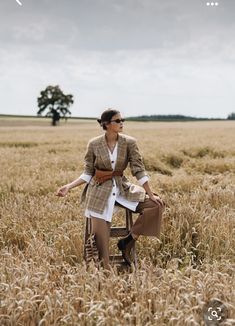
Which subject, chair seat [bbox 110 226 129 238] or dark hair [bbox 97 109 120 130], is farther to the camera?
chair seat [bbox 110 226 129 238]

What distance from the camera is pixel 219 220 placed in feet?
18.6

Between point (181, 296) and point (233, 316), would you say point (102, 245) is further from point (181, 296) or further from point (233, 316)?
point (233, 316)

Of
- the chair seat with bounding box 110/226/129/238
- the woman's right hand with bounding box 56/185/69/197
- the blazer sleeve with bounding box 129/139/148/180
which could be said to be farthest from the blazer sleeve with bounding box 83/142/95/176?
the chair seat with bounding box 110/226/129/238

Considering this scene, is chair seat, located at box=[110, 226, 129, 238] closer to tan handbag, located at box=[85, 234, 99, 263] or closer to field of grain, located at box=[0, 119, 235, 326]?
tan handbag, located at box=[85, 234, 99, 263]

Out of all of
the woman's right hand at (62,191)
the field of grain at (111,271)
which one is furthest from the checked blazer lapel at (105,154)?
the field of grain at (111,271)

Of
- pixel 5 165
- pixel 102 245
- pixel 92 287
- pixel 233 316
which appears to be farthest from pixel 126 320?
pixel 5 165

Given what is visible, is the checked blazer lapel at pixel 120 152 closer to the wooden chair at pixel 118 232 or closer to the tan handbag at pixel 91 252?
the wooden chair at pixel 118 232

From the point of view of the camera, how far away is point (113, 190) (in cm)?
448

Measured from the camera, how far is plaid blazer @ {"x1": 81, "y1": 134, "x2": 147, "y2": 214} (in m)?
4.47

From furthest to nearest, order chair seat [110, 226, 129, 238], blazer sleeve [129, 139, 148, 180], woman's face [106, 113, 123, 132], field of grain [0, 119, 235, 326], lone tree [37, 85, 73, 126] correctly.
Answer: lone tree [37, 85, 73, 126] → chair seat [110, 226, 129, 238] → blazer sleeve [129, 139, 148, 180] → woman's face [106, 113, 123, 132] → field of grain [0, 119, 235, 326]

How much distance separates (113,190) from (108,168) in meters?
0.21

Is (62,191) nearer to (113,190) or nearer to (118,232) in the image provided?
(113,190)

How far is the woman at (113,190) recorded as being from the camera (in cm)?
446

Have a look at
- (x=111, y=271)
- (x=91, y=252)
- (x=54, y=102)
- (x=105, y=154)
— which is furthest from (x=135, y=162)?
(x=54, y=102)
